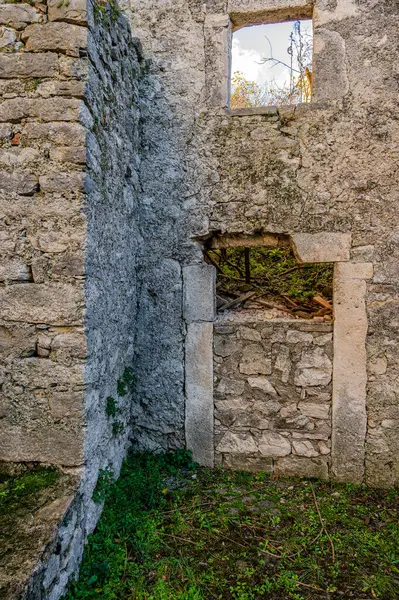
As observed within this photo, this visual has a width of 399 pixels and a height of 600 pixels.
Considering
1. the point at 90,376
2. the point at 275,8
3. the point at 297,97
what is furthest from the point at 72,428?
the point at 297,97

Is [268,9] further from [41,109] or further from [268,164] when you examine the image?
[41,109]

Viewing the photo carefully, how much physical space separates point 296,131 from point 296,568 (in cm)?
319

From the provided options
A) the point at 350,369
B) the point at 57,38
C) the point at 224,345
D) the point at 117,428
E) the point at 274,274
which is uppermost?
the point at 57,38

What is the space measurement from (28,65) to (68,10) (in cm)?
38

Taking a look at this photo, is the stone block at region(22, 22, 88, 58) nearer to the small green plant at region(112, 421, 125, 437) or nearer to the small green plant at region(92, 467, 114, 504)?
the small green plant at region(112, 421, 125, 437)

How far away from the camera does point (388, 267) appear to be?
3268 mm

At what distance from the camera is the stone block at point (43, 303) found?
2.36 m

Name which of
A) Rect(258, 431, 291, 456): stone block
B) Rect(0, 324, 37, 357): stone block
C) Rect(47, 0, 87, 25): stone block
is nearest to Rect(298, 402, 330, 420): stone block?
Rect(258, 431, 291, 456): stone block

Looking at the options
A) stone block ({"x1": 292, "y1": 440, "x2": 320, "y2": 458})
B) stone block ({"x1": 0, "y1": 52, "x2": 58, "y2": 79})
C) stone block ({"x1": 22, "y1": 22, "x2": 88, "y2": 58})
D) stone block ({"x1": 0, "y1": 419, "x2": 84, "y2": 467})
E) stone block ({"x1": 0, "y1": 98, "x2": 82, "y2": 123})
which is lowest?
stone block ({"x1": 292, "y1": 440, "x2": 320, "y2": 458})

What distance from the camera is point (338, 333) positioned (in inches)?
132

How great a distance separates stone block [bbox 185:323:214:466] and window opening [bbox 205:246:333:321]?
480 mm

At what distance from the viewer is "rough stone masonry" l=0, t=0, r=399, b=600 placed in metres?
2.71

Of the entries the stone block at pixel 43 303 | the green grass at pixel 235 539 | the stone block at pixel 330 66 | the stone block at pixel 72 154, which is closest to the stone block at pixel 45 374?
the stone block at pixel 43 303

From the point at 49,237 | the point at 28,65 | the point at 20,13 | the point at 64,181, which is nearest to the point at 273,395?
the point at 49,237
